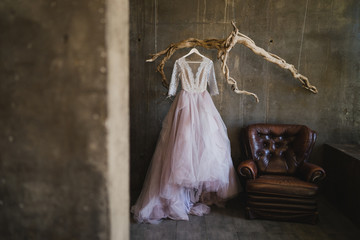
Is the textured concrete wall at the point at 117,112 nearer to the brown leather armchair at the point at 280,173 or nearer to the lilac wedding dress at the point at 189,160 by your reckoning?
the lilac wedding dress at the point at 189,160

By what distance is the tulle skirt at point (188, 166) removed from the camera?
2.94 meters

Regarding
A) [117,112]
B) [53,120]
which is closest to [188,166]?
[117,112]

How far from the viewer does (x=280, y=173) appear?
332cm

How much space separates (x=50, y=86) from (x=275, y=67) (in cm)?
310

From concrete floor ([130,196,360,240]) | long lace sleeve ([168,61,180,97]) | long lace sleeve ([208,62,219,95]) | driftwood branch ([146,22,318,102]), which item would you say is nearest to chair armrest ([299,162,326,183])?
concrete floor ([130,196,360,240])

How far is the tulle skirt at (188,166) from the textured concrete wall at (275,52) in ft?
1.84

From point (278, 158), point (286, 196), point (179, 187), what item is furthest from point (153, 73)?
point (286, 196)

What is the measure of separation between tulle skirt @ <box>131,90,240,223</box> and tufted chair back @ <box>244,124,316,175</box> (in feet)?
1.19

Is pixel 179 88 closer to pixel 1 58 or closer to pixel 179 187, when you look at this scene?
pixel 179 187

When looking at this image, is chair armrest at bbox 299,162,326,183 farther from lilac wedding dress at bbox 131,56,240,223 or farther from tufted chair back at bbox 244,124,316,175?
lilac wedding dress at bbox 131,56,240,223

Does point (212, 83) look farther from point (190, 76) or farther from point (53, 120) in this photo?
point (53, 120)

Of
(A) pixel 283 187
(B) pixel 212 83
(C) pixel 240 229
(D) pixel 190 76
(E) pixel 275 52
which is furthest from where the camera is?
(E) pixel 275 52

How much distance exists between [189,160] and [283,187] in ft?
3.38

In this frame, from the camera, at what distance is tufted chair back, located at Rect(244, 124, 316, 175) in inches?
131
